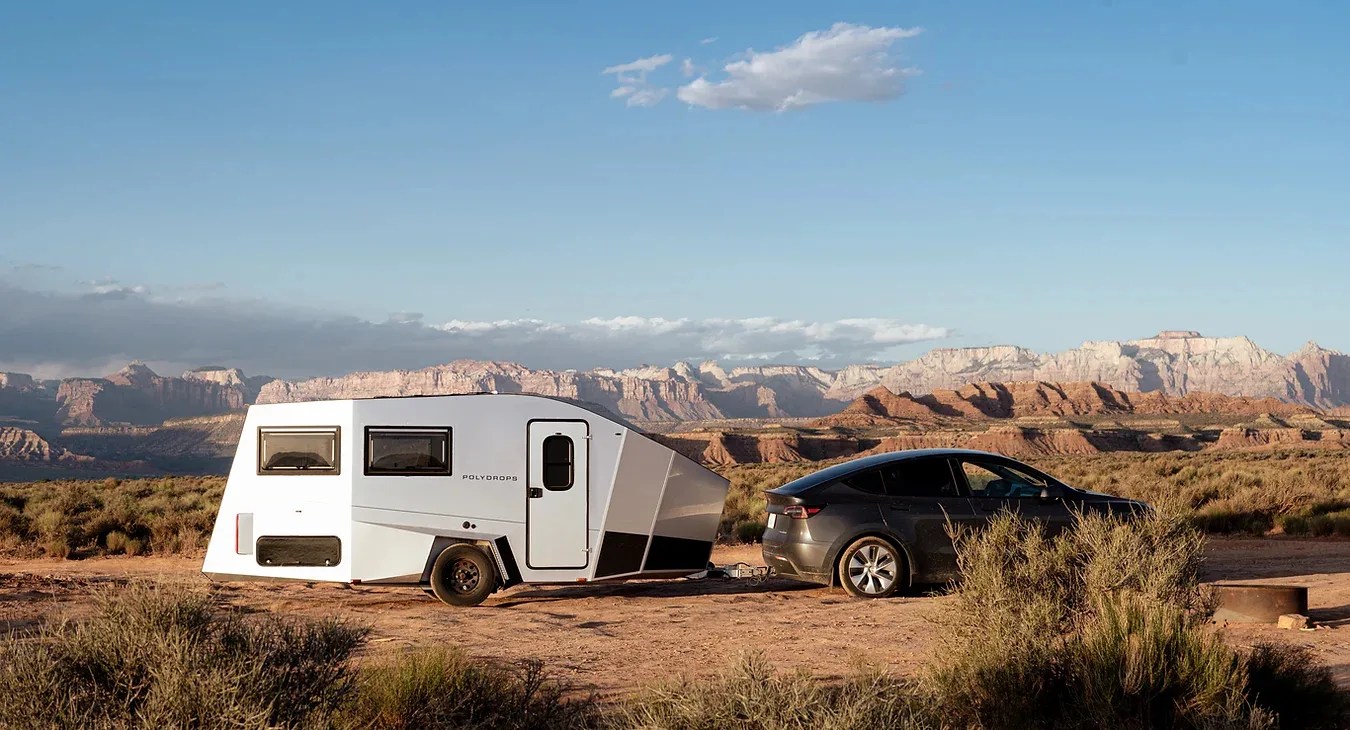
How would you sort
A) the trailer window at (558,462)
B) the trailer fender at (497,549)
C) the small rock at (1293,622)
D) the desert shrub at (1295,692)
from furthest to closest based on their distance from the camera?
1. the trailer window at (558,462)
2. the trailer fender at (497,549)
3. the small rock at (1293,622)
4. the desert shrub at (1295,692)

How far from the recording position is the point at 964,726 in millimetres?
5875

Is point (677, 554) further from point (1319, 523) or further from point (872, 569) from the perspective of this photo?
point (1319, 523)

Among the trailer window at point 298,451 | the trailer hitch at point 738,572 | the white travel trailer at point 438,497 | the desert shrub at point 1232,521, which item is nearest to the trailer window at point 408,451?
the white travel trailer at point 438,497

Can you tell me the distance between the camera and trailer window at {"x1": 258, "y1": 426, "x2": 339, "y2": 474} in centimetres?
1168

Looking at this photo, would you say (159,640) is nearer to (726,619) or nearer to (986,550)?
(986,550)

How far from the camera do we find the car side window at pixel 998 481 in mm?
11984

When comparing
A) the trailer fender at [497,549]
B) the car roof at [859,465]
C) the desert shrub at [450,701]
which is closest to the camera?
the desert shrub at [450,701]

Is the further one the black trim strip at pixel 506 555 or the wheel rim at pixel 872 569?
the wheel rim at pixel 872 569

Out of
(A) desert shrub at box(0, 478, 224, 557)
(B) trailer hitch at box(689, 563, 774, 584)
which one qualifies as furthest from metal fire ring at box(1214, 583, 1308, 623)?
(A) desert shrub at box(0, 478, 224, 557)

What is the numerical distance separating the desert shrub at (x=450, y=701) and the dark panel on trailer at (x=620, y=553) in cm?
531

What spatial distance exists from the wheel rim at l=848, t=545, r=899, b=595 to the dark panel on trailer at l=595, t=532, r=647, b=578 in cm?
225

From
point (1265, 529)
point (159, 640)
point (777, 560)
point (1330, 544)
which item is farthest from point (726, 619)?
point (1265, 529)

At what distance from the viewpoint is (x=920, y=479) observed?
39.6ft

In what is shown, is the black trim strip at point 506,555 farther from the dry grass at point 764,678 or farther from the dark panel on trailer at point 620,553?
the dry grass at point 764,678
